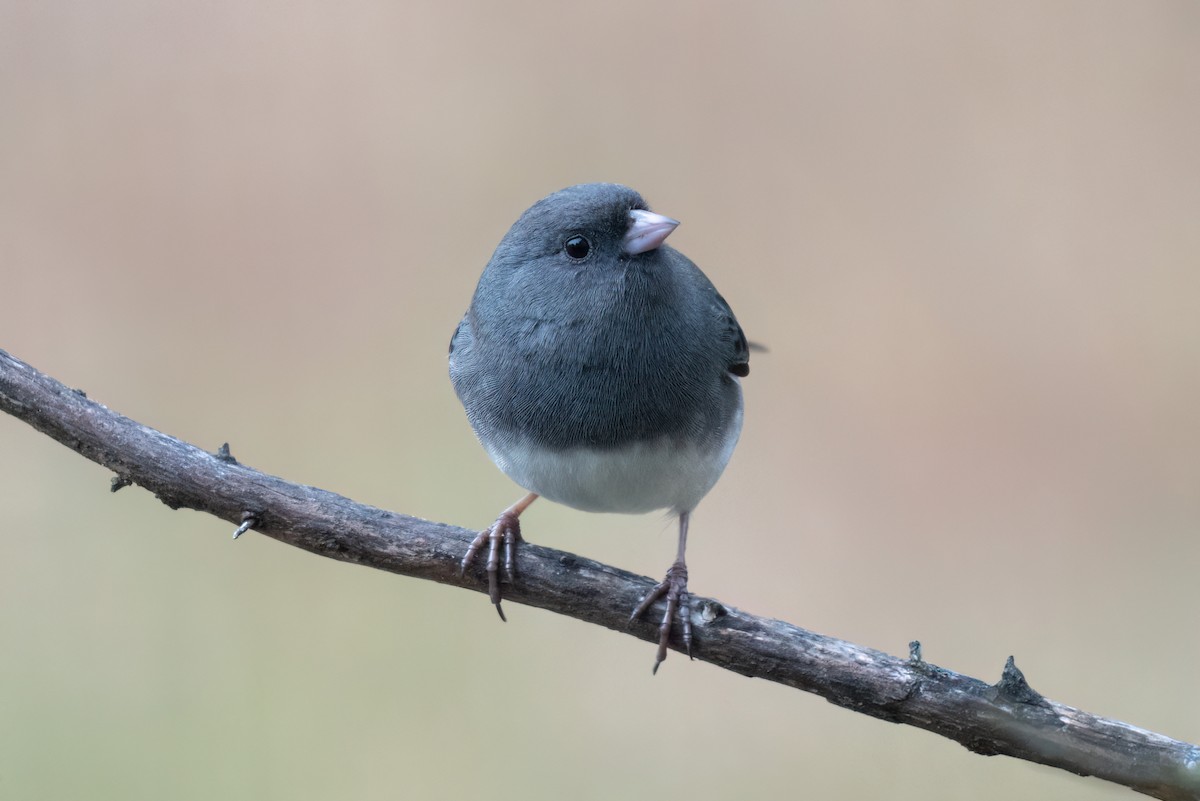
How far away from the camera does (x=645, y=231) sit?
1.37m

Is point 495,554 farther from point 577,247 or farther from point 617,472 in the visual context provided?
point 577,247

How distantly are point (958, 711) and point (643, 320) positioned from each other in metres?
0.61

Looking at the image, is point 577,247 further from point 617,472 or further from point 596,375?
point 617,472

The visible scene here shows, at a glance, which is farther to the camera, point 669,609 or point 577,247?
point 577,247

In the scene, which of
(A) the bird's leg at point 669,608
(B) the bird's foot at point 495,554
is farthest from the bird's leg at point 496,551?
(A) the bird's leg at point 669,608

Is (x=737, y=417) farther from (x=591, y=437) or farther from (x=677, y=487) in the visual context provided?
(x=591, y=437)

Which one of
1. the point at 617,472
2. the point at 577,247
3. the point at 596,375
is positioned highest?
the point at 577,247

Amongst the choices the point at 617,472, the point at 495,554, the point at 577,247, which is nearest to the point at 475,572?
the point at 495,554

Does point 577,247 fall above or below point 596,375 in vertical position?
above

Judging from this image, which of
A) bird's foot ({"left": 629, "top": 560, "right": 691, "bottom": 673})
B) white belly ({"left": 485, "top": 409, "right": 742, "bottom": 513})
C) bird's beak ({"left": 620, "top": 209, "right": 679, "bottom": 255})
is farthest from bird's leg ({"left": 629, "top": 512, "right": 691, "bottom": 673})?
bird's beak ({"left": 620, "top": 209, "right": 679, "bottom": 255})

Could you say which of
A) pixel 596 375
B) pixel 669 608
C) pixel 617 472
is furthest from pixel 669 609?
pixel 596 375

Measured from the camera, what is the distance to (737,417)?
1571 mm

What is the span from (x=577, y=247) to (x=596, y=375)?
188mm

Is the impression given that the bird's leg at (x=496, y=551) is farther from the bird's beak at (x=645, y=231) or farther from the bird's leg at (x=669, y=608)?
the bird's beak at (x=645, y=231)
